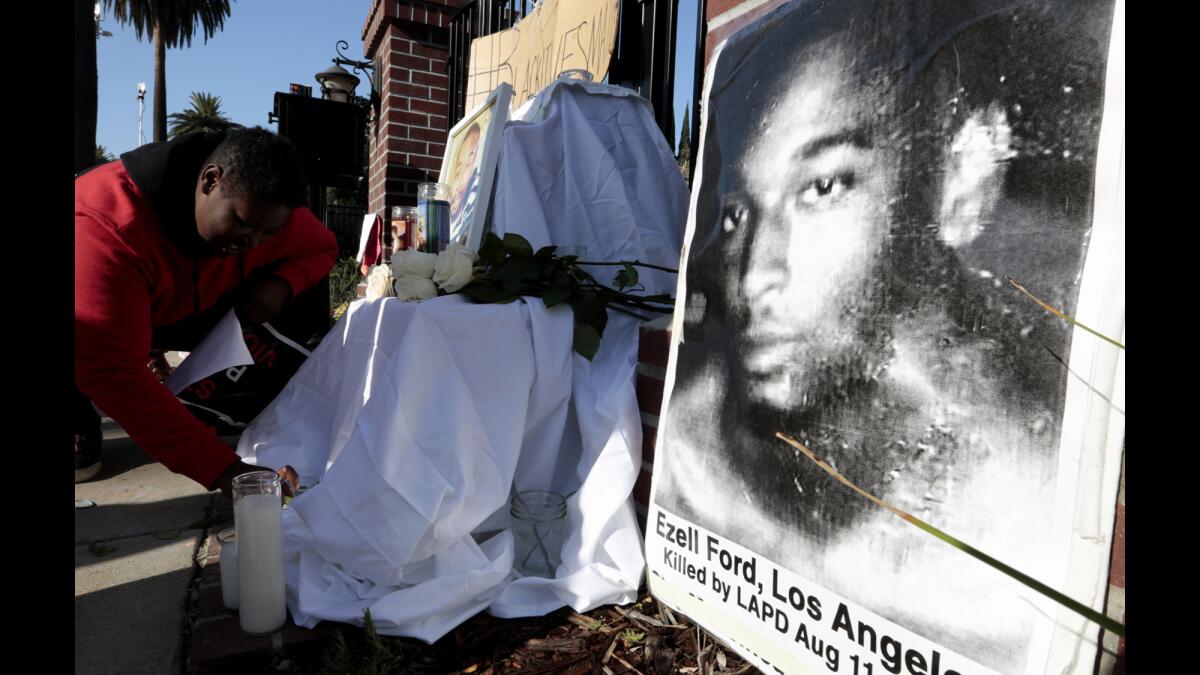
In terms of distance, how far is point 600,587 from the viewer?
4.71 ft

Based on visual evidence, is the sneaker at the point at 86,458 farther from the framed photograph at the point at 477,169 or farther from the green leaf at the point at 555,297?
the green leaf at the point at 555,297

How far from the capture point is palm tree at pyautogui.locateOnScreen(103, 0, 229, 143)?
630 inches

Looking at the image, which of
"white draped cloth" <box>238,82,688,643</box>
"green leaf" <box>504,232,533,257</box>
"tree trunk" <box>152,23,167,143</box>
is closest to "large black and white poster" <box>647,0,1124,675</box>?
"white draped cloth" <box>238,82,688,643</box>

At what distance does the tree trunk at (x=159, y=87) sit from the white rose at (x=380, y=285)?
1683cm

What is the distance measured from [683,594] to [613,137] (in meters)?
1.41

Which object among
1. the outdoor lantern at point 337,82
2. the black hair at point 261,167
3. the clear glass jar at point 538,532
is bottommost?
the clear glass jar at point 538,532

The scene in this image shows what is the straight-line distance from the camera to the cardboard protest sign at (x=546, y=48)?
2.45 m

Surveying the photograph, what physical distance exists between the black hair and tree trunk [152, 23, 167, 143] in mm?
16769

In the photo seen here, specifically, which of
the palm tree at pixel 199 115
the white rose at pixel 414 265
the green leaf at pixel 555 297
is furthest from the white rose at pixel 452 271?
the palm tree at pixel 199 115

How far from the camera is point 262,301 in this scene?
2287 millimetres

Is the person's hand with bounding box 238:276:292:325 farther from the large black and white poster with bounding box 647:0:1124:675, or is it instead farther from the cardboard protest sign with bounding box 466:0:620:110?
the large black and white poster with bounding box 647:0:1124:675

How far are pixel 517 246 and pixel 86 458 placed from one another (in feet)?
6.31

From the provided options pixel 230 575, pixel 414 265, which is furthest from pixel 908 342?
pixel 230 575
